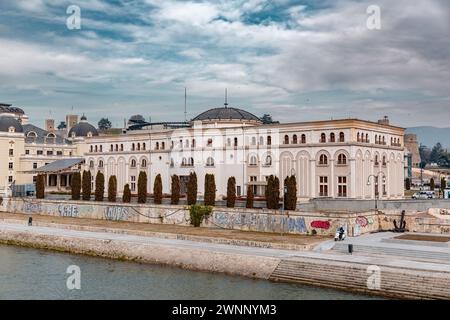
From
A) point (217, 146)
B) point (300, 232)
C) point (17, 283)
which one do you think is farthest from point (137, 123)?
point (17, 283)

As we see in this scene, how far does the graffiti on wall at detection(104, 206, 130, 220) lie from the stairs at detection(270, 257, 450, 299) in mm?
31662

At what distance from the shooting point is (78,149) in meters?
118

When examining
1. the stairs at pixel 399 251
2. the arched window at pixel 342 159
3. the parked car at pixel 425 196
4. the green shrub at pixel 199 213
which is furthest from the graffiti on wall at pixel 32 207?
the parked car at pixel 425 196

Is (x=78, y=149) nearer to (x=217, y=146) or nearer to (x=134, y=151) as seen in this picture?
(x=134, y=151)

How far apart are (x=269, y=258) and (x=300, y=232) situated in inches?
494

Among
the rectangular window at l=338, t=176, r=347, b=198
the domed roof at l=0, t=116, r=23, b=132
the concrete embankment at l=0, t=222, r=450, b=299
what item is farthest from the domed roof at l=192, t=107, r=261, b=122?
the domed roof at l=0, t=116, r=23, b=132

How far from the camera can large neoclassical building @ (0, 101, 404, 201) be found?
223ft

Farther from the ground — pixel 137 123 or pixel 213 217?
pixel 137 123

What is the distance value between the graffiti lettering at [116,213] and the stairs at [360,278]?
31.7m

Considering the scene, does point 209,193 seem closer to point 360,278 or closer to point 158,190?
point 158,190

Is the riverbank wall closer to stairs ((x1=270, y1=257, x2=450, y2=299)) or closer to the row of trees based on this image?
the row of trees

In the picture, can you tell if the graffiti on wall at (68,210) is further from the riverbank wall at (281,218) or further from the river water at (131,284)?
the river water at (131,284)

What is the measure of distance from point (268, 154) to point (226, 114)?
16283mm
